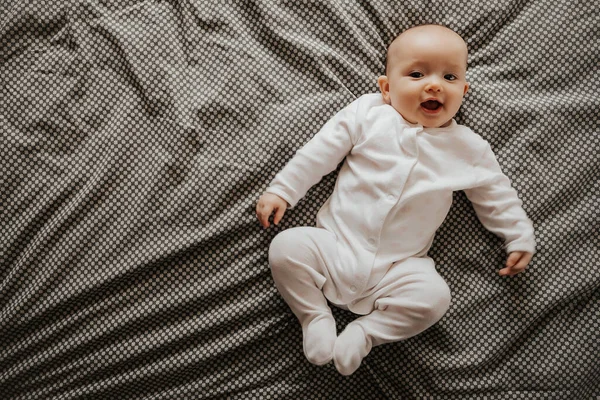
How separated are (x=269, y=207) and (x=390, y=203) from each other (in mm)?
252

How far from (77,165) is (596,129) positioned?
116 cm

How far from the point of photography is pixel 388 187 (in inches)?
46.5

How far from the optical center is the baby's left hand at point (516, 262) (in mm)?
1185

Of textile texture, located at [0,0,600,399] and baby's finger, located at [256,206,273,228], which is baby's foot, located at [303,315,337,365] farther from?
baby's finger, located at [256,206,273,228]

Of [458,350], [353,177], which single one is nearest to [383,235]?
[353,177]

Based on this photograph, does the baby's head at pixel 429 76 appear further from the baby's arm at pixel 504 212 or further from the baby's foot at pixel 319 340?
the baby's foot at pixel 319 340

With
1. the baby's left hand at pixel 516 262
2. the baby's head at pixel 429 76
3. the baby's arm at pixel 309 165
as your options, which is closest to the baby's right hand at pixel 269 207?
the baby's arm at pixel 309 165

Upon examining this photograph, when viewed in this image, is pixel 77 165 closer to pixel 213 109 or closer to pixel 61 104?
pixel 61 104

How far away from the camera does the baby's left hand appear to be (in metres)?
1.18

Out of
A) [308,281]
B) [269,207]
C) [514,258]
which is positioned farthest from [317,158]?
[514,258]

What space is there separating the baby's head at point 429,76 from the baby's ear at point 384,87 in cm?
2

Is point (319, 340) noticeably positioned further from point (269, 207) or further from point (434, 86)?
point (434, 86)

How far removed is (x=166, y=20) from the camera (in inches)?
50.3

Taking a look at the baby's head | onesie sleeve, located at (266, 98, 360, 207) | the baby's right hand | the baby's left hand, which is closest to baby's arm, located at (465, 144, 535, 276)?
the baby's left hand
